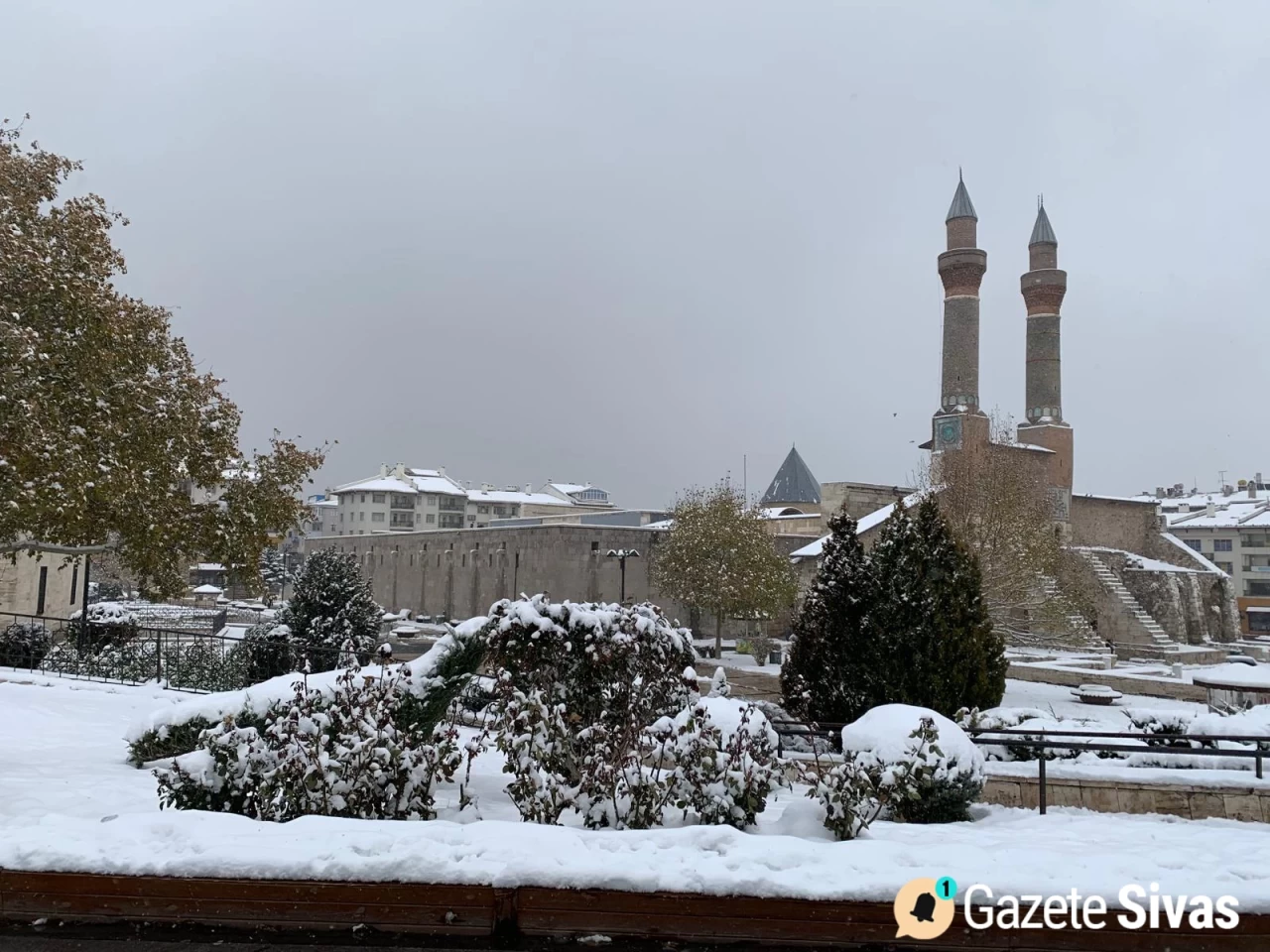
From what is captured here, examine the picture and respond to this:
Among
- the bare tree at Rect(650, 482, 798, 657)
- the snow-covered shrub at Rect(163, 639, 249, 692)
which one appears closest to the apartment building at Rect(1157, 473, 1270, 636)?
the bare tree at Rect(650, 482, 798, 657)

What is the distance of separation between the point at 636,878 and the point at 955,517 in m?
20.2

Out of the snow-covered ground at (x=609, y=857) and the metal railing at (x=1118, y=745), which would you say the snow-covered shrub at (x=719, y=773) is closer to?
the snow-covered ground at (x=609, y=857)

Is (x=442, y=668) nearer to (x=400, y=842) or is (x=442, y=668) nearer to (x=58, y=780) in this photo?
(x=400, y=842)

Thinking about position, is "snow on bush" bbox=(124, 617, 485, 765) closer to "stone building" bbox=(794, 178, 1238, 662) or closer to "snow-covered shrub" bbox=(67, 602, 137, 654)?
"snow-covered shrub" bbox=(67, 602, 137, 654)

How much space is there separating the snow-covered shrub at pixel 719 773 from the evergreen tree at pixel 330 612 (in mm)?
10096

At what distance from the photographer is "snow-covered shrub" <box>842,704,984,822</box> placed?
6.91 m

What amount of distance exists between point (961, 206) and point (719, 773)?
43.7m

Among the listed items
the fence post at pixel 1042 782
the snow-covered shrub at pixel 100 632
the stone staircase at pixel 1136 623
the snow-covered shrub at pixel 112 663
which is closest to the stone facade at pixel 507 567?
the stone staircase at pixel 1136 623

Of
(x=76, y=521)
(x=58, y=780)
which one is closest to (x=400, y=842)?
(x=58, y=780)

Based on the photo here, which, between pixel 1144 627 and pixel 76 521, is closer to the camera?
pixel 76 521

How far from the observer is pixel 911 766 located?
690 cm

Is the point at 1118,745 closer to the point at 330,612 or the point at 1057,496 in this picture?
the point at 330,612

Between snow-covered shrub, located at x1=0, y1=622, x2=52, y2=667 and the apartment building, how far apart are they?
54064mm

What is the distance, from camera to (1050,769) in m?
8.52
